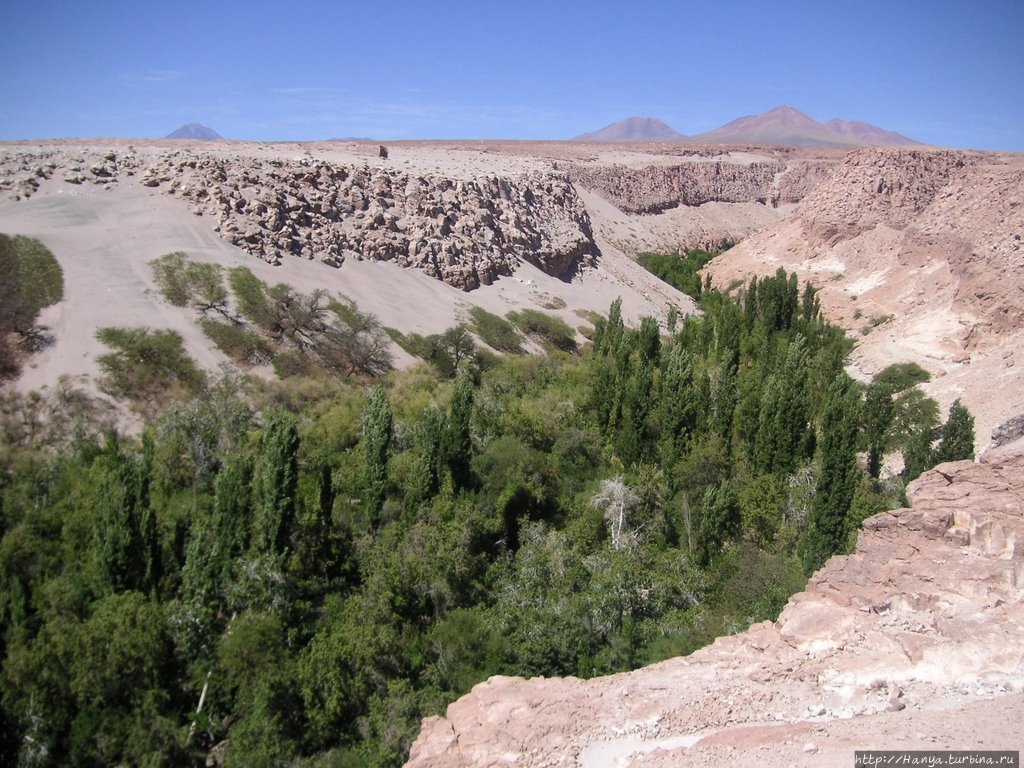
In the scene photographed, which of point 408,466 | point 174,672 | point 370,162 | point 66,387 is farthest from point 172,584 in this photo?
point 370,162

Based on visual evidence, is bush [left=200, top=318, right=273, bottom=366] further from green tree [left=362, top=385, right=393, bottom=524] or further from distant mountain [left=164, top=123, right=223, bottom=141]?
distant mountain [left=164, top=123, right=223, bottom=141]

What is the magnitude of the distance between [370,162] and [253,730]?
37075mm

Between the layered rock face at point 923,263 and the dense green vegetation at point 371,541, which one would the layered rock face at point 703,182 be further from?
the dense green vegetation at point 371,541

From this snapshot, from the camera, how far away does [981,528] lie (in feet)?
29.6

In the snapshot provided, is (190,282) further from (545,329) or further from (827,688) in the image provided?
(827,688)

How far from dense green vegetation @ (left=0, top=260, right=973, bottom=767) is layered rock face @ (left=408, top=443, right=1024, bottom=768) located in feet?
13.2

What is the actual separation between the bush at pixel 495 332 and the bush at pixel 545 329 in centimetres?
80

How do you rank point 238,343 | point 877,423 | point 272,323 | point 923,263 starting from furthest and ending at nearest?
point 923,263 → point 272,323 → point 238,343 → point 877,423

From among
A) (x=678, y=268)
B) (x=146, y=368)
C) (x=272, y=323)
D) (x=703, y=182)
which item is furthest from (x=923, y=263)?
(x=703, y=182)

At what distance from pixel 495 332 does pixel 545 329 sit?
323 cm

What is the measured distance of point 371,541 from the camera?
52.3 feet

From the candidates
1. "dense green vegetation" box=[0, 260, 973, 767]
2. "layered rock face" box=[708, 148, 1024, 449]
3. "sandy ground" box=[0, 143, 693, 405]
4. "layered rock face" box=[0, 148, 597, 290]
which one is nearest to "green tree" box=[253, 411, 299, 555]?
"dense green vegetation" box=[0, 260, 973, 767]

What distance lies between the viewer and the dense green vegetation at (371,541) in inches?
455

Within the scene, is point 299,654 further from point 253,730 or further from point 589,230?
point 589,230
